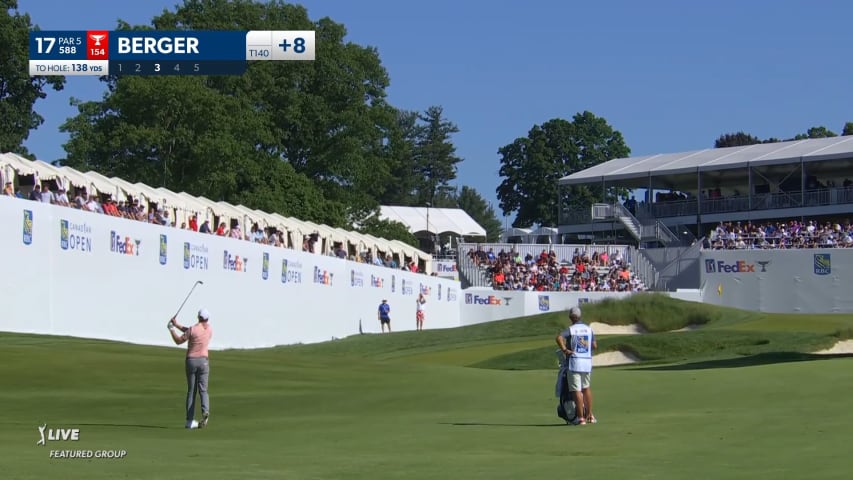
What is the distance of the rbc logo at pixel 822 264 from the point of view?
69.9m

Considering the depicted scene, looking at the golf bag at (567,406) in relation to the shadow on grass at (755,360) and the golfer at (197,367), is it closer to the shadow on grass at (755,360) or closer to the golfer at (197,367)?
the golfer at (197,367)

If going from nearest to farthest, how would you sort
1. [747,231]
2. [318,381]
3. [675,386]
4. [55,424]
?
[55,424] < [675,386] < [318,381] < [747,231]

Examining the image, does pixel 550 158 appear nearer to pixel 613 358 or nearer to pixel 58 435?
pixel 613 358

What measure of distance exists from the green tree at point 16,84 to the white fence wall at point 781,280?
4073cm

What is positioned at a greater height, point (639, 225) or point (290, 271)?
point (639, 225)

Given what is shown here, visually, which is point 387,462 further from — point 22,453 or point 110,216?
point 110,216

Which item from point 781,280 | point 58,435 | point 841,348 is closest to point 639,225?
point 781,280

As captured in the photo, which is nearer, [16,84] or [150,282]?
[150,282]

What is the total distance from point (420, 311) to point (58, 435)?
158 feet

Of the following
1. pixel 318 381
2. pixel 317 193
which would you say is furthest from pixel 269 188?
pixel 318 381

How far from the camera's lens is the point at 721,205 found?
8400cm

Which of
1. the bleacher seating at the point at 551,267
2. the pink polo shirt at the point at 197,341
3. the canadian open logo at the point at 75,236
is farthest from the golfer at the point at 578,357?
the bleacher seating at the point at 551,267

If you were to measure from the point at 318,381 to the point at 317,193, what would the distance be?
5849 centimetres

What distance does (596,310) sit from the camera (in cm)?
5659
